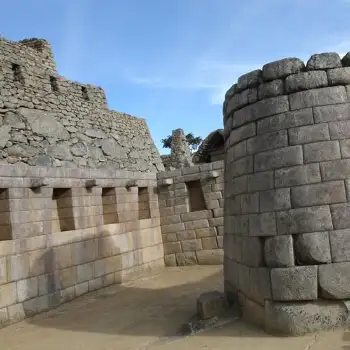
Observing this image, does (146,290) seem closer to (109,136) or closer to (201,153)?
(109,136)

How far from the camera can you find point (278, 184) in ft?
16.7

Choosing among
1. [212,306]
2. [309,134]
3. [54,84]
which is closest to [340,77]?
[309,134]

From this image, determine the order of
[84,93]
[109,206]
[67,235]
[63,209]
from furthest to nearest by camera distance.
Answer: [84,93] → [109,206] → [63,209] → [67,235]

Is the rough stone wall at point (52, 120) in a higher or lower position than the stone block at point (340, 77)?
higher

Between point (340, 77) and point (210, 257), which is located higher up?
point (340, 77)

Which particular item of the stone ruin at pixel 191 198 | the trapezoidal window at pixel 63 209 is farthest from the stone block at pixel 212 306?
the trapezoidal window at pixel 63 209

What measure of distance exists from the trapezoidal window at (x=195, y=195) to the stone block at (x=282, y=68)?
6.93 meters

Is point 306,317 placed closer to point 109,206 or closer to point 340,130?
point 340,130

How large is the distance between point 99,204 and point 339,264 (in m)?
6.43

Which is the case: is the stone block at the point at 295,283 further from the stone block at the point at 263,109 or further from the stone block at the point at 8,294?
the stone block at the point at 8,294

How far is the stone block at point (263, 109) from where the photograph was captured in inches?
207

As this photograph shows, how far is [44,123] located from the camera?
38.6 feet

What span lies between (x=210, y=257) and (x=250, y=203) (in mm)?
6563

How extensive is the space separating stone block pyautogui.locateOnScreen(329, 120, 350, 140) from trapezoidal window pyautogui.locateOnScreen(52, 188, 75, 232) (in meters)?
5.91
